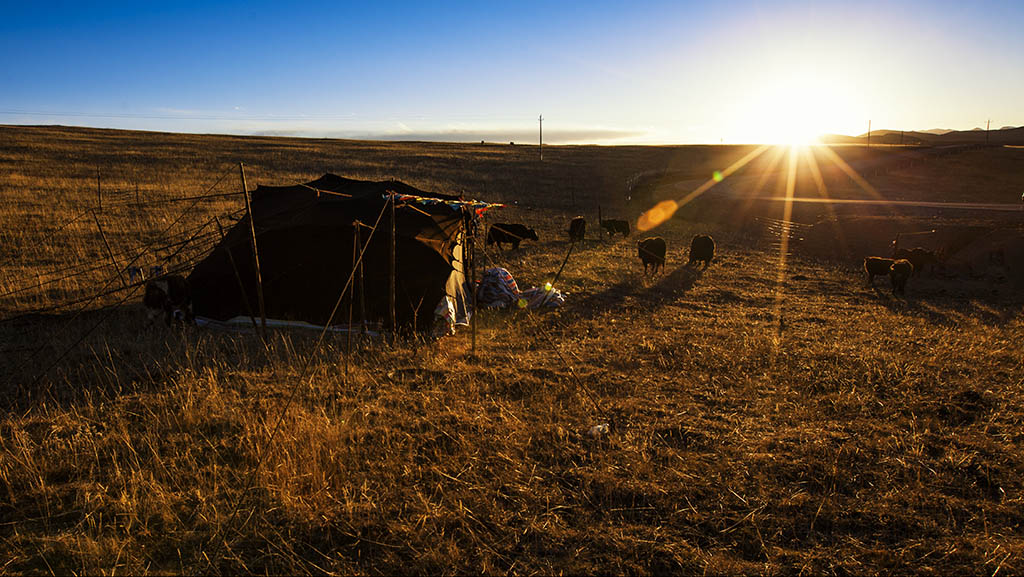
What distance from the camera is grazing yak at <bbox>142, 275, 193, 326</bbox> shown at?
9.67 m

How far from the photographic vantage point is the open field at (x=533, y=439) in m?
4.15

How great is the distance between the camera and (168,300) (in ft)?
32.0

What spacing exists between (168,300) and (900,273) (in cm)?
1711

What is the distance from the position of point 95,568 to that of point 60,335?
679 centimetres

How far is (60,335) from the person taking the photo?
8766 millimetres

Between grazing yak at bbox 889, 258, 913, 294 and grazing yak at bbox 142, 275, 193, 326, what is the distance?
653 inches

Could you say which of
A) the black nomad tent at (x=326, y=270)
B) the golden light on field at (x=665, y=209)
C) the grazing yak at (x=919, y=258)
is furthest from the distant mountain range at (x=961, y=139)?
the black nomad tent at (x=326, y=270)

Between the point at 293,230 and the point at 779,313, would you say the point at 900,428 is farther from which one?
the point at 293,230

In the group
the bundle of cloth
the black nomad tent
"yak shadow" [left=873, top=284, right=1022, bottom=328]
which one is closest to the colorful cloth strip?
the black nomad tent

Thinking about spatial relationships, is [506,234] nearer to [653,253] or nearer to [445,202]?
[653,253]

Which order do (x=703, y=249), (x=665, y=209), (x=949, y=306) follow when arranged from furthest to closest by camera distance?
(x=665, y=209) → (x=703, y=249) → (x=949, y=306)

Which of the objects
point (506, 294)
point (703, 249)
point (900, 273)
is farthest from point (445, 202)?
point (900, 273)

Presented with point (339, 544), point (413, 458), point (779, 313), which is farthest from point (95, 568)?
point (779, 313)

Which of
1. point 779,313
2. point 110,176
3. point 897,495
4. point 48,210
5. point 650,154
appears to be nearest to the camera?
point 897,495
